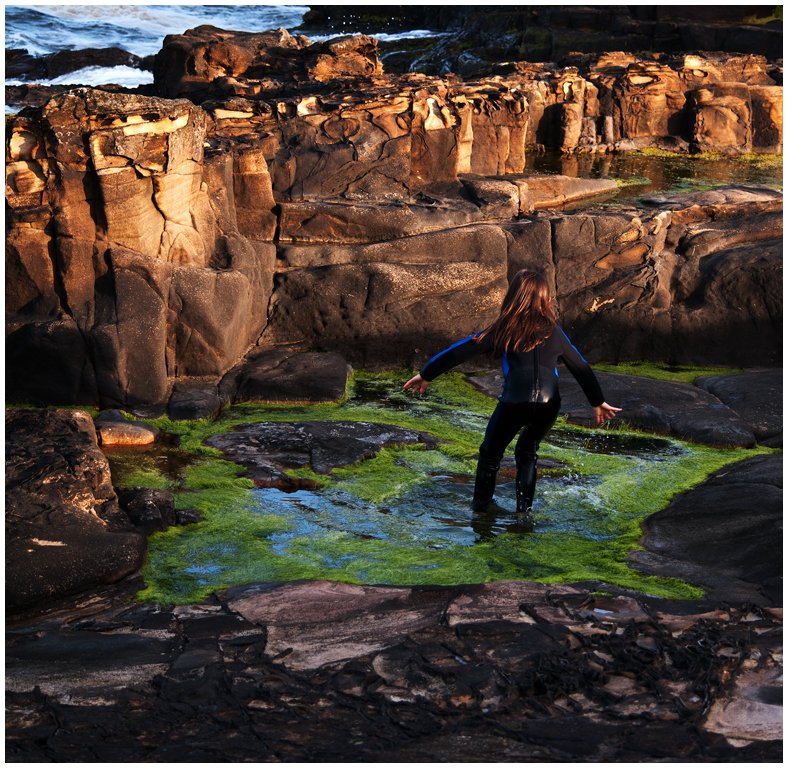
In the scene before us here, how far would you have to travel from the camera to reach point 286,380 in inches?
361

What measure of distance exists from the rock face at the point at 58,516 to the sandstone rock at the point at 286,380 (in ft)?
9.15

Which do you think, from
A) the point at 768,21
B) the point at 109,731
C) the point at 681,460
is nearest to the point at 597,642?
the point at 109,731

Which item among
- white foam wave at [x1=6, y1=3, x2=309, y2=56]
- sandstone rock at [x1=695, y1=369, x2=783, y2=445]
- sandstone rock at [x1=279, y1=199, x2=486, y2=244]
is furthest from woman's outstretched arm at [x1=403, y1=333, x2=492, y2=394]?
white foam wave at [x1=6, y1=3, x2=309, y2=56]

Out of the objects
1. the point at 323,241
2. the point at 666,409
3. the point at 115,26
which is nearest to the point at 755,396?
the point at 666,409

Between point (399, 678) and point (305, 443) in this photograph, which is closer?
point (399, 678)

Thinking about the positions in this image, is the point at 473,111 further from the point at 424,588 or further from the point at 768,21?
the point at 768,21

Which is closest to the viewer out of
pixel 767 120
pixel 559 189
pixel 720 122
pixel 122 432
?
pixel 122 432

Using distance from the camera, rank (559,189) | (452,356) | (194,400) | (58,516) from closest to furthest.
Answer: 1. (58,516)
2. (452,356)
3. (194,400)
4. (559,189)

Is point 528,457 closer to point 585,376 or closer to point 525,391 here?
point 525,391

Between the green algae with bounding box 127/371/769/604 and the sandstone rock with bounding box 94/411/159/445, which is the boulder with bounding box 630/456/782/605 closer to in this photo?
the green algae with bounding box 127/371/769/604

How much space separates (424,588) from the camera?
16.7 feet

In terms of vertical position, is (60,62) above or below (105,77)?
above

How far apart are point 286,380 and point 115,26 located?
41165mm

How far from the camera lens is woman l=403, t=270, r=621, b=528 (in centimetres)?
632
